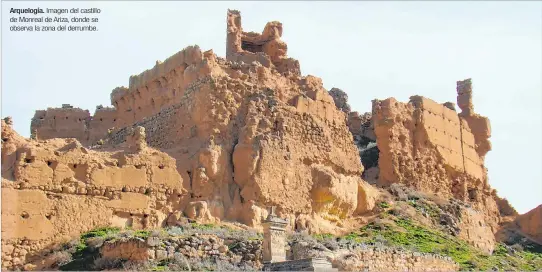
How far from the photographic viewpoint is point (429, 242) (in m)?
31.8

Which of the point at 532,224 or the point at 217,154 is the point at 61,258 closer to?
the point at 217,154

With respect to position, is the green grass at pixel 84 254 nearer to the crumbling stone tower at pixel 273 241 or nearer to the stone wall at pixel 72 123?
the crumbling stone tower at pixel 273 241

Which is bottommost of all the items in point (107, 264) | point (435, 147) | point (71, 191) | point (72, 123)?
point (107, 264)

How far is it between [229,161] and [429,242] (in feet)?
22.7

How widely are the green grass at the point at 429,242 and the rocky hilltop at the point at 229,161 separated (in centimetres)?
49

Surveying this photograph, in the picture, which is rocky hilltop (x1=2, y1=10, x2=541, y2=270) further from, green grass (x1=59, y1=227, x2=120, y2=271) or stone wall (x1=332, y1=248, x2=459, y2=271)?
green grass (x1=59, y1=227, x2=120, y2=271)

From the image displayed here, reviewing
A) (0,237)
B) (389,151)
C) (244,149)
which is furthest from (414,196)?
(0,237)

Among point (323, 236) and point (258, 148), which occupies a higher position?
point (258, 148)

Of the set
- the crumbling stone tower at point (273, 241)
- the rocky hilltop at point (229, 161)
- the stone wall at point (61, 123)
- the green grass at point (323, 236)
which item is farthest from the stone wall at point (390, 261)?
the stone wall at point (61, 123)

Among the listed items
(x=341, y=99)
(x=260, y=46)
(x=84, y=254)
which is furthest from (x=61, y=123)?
(x=84, y=254)

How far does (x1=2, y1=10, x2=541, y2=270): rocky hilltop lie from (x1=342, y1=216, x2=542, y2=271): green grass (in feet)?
1.60

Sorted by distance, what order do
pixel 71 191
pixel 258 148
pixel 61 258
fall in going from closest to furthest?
pixel 61 258 → pixel 71 191 → pixel 258 148

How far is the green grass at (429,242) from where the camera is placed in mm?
30572

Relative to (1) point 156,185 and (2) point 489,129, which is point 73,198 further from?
(2) point 489,129
